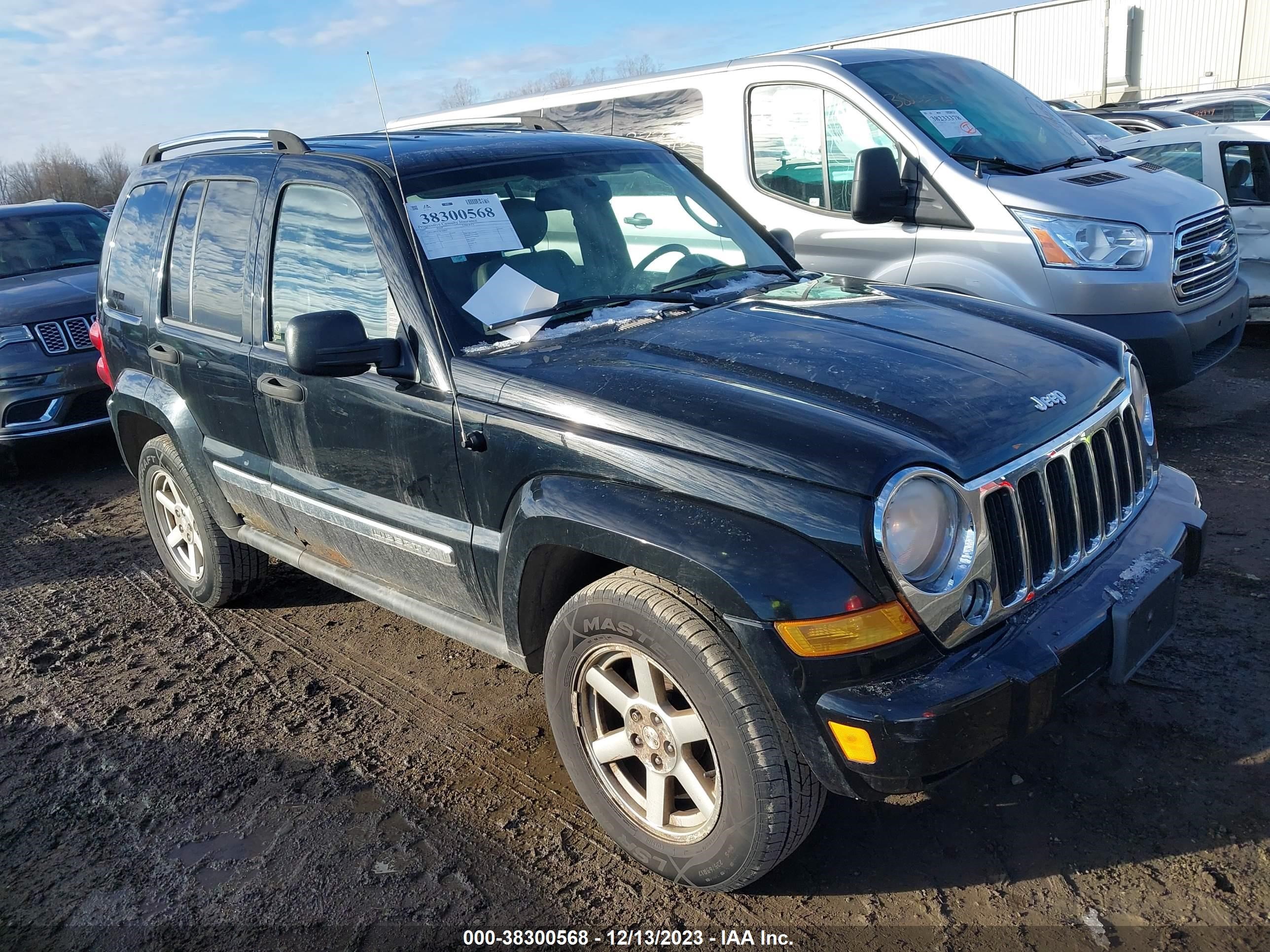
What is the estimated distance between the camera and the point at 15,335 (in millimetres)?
7383

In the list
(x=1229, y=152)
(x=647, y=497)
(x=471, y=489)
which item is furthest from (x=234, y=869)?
(x=1229, y=152)

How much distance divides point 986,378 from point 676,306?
108 cm

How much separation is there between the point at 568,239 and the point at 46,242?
24.2ft

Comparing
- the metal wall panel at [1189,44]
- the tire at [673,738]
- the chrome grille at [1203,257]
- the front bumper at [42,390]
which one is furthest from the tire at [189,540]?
the metal wall panel at [1189,44]

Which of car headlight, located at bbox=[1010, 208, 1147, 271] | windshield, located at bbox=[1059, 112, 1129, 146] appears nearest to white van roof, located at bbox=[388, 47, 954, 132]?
car headlight, located at bbox=[1010, 208, 1147, 271]

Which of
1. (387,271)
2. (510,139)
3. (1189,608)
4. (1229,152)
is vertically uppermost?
(510,139)

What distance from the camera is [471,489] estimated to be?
119 inches

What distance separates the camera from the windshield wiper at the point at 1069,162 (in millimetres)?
5715

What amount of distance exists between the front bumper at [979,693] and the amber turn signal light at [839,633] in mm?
97

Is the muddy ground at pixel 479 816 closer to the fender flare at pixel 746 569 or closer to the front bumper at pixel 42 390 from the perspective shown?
the fender flare at pixel 746 569

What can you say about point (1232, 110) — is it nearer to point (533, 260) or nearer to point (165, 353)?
point (533, 260)

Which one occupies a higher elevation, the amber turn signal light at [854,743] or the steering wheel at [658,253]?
the steering wheel at [658,253]

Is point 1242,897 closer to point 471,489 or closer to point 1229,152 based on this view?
point 471,489

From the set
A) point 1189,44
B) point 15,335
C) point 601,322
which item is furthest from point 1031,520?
point 1189,44
